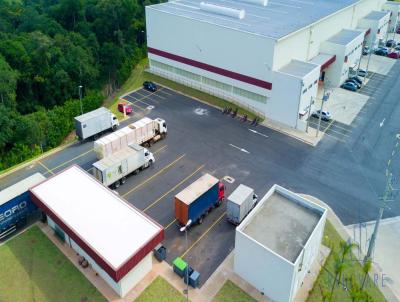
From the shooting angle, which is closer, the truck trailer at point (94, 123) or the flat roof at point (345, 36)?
the truck trailer at point (94, 123)

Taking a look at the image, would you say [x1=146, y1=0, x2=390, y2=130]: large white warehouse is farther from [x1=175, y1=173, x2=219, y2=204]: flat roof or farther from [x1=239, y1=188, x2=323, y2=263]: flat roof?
[x1=239, y1=188, x2=323, y2=263]: flat roof

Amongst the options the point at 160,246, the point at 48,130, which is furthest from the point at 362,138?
the point at 48,130

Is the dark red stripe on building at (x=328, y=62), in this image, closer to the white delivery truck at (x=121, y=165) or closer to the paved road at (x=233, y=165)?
the paved road at (x=233, y=165)

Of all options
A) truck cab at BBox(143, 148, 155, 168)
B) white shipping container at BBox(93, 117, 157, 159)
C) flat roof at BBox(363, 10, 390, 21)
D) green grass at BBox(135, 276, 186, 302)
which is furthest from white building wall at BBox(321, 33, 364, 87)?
green grass at BBox(135, 276, 186, 302)

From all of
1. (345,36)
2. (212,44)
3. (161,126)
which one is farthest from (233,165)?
(345,36)

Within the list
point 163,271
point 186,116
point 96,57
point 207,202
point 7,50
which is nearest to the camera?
point 163,271

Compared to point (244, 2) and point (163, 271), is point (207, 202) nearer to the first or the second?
point (163, 271)

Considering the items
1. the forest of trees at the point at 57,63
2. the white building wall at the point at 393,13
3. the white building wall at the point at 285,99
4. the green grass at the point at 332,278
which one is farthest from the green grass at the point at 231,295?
the white building wall at the point at 393,13
